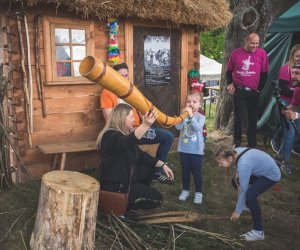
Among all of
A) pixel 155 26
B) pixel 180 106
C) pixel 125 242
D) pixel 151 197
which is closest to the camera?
pixel 125 242

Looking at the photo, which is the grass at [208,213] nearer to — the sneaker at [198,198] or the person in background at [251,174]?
the sneaker at [198,198]

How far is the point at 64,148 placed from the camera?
5059 mm

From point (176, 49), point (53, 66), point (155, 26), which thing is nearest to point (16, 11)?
point (53, 66)

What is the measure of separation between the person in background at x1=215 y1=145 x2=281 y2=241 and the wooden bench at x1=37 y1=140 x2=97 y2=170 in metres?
2.03

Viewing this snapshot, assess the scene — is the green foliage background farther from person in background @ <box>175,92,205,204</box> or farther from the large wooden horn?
the large wooden horn

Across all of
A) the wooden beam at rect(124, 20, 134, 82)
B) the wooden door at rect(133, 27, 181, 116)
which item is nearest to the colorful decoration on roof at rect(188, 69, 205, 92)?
the wooden door at rect(133, 27, 181, 116)

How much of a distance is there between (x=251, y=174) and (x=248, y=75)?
9.01 feet

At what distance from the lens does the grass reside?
150 inches

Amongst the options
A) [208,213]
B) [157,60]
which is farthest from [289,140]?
[157,60]

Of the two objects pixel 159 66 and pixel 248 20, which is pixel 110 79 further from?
pixel 248 20

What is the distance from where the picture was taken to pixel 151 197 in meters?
4.11

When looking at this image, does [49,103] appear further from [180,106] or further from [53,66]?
[180,106]

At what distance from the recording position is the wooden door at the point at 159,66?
616 centimetres

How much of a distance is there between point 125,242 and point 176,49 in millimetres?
3873
